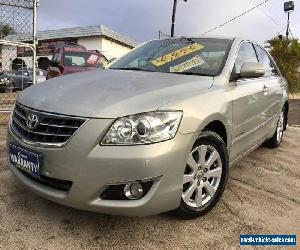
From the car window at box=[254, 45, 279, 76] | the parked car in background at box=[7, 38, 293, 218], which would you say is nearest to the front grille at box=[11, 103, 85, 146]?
the parked car in background at box=[7, 38, 293, 218]

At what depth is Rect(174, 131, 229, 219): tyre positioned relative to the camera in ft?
9.51

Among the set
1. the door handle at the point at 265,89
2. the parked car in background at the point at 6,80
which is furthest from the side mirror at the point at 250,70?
the parked car in background at the point at 6,80

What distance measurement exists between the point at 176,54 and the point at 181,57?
0.35 feet

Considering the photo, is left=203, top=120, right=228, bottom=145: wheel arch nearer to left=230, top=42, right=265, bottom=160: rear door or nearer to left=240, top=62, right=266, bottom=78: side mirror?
left=230, top=42, right=265, bottom=160: rear door

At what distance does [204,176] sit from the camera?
3.07 metres

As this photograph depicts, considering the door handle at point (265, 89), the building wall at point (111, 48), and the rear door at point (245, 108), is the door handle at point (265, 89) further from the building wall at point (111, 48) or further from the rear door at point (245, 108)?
the building wall at point (111, 48)

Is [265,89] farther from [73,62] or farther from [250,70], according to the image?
[73,62]

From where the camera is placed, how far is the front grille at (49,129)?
2.56 metres

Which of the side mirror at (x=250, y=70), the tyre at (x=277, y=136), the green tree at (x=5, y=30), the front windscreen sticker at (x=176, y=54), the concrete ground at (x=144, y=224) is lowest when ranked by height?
the concrete ground at (x=144, y=224)

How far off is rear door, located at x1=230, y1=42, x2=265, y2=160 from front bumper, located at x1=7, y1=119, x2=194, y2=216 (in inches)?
41.2

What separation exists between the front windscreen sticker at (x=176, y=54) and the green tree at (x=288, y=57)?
1833 centimetres

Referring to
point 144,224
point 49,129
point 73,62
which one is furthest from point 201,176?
Answer: point 73,62

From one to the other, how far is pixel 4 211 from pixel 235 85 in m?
2.22

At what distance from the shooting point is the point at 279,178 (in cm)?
426
